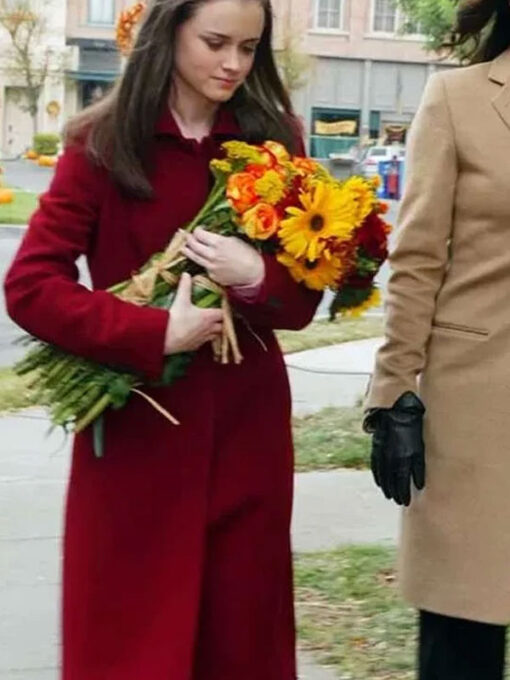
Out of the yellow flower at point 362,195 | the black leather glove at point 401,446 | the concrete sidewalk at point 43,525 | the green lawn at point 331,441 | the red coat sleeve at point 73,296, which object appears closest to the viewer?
the red coat sleeve at point 73,296

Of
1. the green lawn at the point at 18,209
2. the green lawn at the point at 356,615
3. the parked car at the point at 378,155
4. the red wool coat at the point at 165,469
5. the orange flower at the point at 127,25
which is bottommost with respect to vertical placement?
the green lawn at the point at 18,209

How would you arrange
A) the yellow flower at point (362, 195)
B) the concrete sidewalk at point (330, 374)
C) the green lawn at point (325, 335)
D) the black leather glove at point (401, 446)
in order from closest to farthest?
the yellow flower at point (362, 195) < the black leather glove at point (401, 446) < the concrete sidewalk at point (330, 374) < the green lawn at point (325, 335)

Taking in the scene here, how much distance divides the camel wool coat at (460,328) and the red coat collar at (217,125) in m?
0.42

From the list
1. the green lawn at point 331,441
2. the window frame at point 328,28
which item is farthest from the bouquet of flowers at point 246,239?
the window frame at point 328,28

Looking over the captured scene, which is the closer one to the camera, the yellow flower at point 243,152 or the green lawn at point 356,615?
the yellow flower at point 243,152

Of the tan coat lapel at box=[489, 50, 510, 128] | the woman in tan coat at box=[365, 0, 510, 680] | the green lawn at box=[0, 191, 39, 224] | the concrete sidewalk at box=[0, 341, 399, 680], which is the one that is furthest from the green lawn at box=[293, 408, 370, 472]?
the green lawn at box=[0, 191, 39, 224]

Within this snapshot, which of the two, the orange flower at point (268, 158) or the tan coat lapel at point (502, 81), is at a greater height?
the tan coat lapel at point (502, 81)

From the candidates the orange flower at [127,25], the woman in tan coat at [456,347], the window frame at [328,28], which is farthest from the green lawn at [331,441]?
the window frame at [328,28]

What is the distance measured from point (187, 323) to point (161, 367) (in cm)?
10

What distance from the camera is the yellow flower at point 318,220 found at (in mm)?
2857

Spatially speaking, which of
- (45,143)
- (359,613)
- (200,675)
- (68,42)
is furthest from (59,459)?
(68,42)

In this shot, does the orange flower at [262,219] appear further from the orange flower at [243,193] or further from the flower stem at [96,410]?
the flower stem at [96,410]

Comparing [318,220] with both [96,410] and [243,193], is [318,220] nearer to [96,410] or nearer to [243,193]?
[243,193]

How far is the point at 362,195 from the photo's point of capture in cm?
294
